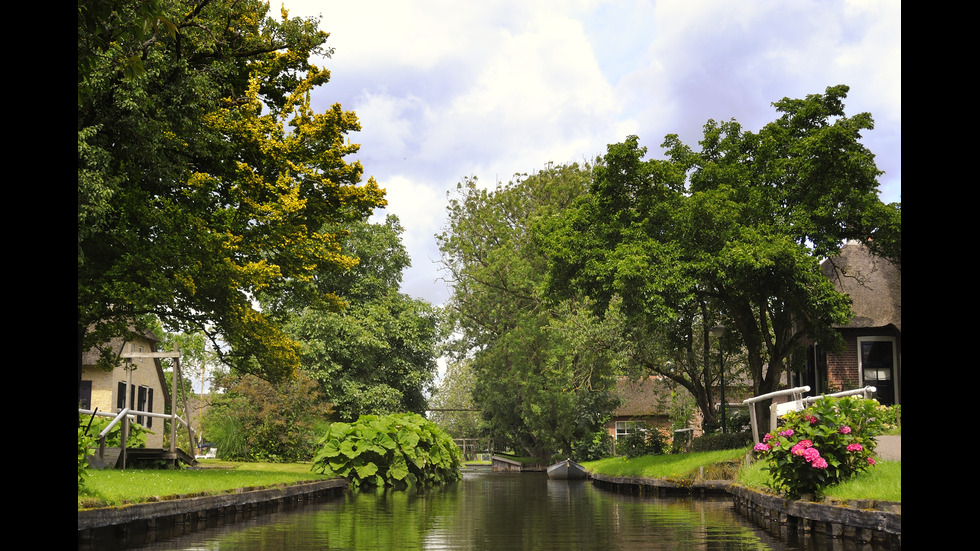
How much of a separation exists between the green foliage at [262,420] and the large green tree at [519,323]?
42.9 feet

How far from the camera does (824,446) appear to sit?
1294 cm

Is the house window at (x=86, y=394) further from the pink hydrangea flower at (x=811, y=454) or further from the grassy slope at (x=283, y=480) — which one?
the pink hydrangea flower at (x=811, y=454)

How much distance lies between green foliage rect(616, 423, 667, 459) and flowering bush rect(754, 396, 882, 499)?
19493 millimetres

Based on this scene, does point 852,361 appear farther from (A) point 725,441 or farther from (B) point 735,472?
(B) point 735,472

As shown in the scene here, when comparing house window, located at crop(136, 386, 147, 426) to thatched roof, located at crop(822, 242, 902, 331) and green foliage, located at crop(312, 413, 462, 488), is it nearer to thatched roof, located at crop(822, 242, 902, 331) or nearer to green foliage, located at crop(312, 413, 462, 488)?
green foliage, located at crop(312, 413, 462, 488)

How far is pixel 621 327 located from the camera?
107 feet

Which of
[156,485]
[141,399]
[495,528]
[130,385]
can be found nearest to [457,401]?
[141,399]

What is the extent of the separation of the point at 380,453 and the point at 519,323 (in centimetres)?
2364

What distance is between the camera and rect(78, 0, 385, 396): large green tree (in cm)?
1741

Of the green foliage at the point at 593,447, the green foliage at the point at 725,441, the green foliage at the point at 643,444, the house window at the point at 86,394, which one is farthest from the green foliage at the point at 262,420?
the green foliage at the point at 593,447

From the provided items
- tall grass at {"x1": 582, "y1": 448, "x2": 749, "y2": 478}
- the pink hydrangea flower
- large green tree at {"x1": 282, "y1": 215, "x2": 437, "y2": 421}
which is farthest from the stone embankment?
large green tree at {"x1": 282, "y1": 215, "x2": 437, "y2": 421}

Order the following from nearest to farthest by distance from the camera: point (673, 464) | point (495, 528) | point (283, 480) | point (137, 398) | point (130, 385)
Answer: point (495, 528)
point (283, 480)
point (673, 464)
point (130, 385)
point (137, 398)

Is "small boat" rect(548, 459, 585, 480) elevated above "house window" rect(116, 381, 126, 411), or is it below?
below
